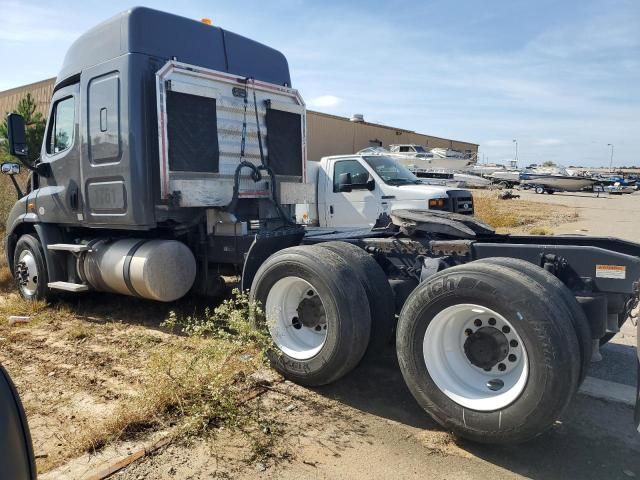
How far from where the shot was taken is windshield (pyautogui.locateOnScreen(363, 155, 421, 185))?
1034 centimetres

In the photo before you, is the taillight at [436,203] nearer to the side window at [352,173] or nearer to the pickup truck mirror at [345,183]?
the side window at [352,173]

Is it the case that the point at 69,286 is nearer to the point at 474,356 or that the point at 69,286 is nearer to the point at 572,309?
the point at 474,356

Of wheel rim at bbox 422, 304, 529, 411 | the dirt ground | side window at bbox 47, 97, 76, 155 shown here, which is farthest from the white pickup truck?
wheel rim at bbox 422, 304, 529, 411

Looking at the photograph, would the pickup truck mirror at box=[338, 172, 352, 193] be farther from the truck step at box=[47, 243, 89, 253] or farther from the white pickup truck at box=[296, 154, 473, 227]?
the truck step at box=[47, 243, 89, 253]

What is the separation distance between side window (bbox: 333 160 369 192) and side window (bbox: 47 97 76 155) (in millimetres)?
5148

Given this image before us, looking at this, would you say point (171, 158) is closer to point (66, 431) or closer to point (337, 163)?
point (66, 431)

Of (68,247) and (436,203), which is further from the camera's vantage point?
(436,203)

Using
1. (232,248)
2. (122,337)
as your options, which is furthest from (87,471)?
(232,248)

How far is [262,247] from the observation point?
211 inches

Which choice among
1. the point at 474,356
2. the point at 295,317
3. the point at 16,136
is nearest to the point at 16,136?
the point at 16,136

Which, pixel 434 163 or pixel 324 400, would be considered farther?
pixel 434 163

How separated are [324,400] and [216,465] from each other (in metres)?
1.18

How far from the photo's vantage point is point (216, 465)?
3.13 metres

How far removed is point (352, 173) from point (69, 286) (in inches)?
223
